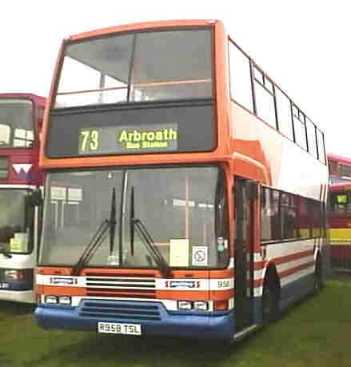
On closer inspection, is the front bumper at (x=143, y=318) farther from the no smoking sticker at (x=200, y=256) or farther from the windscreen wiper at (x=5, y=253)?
the windscreen wiper at (x=5, y=253)

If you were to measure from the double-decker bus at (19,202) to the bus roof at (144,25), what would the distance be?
142 inches

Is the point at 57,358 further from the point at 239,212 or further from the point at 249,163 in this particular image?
the point at 249,163

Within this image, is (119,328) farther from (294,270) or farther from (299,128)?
(299,128)

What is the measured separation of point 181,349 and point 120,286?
1.70 metres

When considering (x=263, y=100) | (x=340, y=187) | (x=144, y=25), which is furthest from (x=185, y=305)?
(x=340, y=187)

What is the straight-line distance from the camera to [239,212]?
912cm

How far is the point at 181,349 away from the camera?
376 inches

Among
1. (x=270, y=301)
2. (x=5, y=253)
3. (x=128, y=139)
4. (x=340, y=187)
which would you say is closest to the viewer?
(x=128, y=139)

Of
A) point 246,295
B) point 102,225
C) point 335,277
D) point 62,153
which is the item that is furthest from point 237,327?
point 335,277

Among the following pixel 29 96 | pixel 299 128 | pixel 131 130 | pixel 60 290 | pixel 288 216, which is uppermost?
pixel 29 96

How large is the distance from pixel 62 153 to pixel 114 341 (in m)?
2.85

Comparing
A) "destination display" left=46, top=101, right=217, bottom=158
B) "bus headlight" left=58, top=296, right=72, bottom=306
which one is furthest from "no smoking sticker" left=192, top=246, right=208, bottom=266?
"bus headlight" left=58, top=296, right=72, bottom=306

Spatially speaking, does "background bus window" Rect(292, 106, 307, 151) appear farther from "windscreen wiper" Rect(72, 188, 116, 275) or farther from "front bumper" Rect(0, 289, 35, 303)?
→ "windscreen wiper" Rect(72, 188, 116, 275)

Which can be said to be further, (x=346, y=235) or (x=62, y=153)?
(x=346, y=235)
